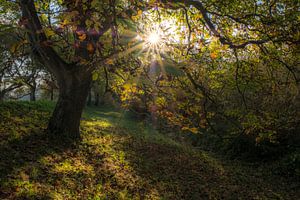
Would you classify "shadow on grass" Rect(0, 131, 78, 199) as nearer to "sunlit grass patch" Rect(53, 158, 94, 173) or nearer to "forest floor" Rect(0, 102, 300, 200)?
"forest floor" Rect(0, 102, 300, 200)

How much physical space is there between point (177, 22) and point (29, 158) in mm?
7720

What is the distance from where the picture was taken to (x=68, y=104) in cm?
941

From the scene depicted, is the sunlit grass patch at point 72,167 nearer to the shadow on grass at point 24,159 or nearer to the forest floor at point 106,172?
the forest floor at point 106,172

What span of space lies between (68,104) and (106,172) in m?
3.18

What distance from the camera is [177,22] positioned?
10.0m

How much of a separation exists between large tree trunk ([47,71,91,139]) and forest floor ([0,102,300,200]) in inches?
25.8

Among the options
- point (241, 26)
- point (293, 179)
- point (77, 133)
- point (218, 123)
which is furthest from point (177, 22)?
point (218, 123)

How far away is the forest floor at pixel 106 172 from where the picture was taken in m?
6.29

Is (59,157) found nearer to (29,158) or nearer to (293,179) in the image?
(29,158)

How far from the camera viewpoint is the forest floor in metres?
6.29

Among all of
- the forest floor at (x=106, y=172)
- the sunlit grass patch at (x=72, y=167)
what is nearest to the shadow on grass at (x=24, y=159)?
the forest floor at (x=106, y=172)

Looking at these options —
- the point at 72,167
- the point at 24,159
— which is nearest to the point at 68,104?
the point at 72,167

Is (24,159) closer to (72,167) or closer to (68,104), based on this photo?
(72,167)

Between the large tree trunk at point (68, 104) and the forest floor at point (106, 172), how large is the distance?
0.66m
